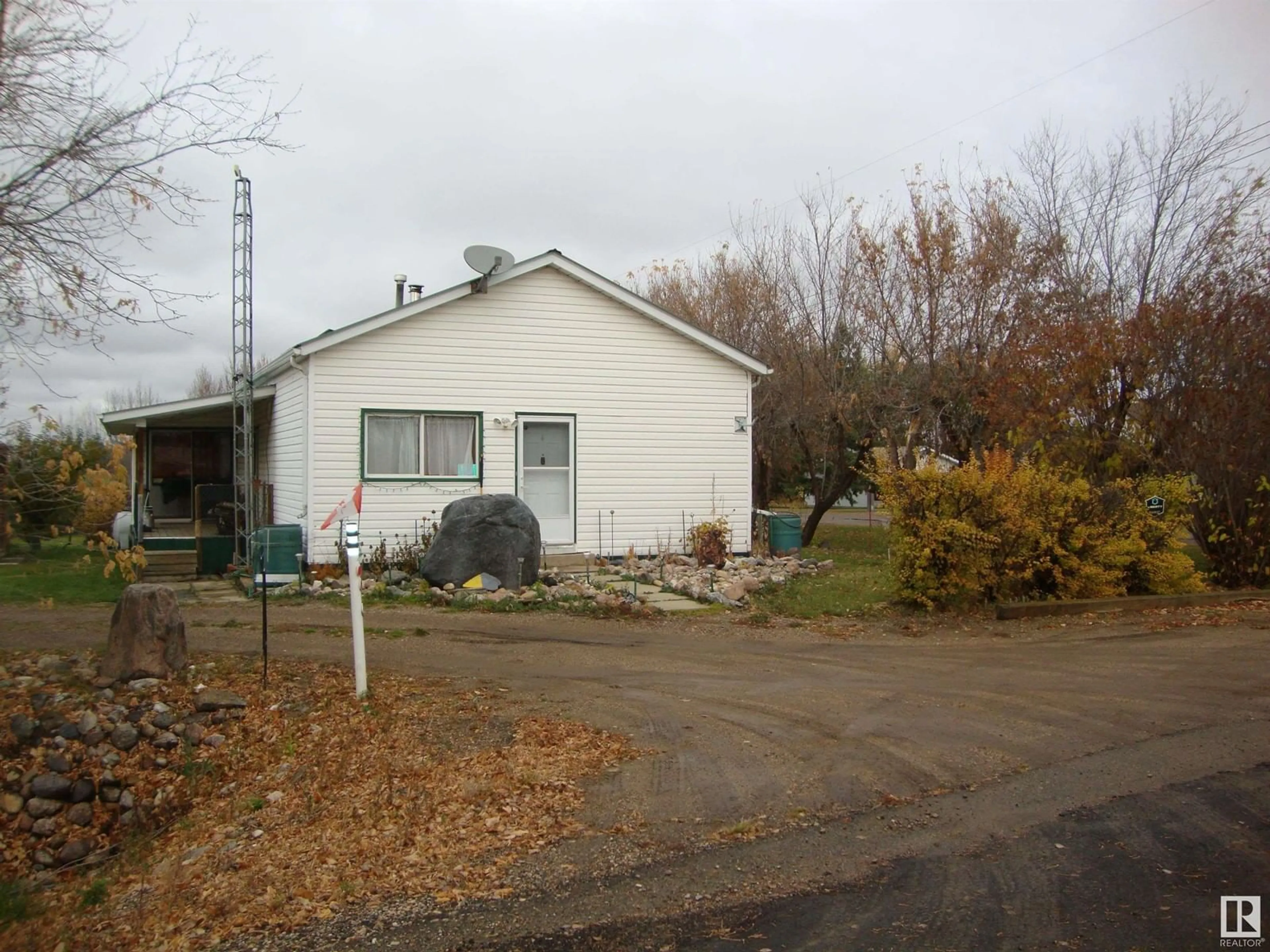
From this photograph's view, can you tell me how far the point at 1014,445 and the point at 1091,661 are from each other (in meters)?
7.69

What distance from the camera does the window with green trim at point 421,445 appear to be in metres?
15.5

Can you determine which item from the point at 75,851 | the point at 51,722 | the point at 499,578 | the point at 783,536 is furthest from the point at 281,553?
the point at 783,536

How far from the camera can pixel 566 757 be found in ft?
21.2

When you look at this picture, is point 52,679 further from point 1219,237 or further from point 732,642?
point 1219,237

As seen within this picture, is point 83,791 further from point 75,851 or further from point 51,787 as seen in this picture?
point 75,851

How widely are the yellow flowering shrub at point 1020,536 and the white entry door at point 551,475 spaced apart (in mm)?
5999

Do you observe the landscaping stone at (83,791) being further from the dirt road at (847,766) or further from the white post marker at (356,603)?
the dirt road at (847,766)

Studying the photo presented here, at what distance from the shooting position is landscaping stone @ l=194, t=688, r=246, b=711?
770 cm

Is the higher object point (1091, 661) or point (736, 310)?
point (736, 310)

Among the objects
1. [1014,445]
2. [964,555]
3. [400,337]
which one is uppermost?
[400,337]

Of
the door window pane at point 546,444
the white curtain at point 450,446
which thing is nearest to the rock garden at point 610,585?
the door window pane at point 546,444

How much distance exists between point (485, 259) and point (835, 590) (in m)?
7.51

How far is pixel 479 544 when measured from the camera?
13.5 metres

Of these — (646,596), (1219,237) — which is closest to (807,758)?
(646,596)
